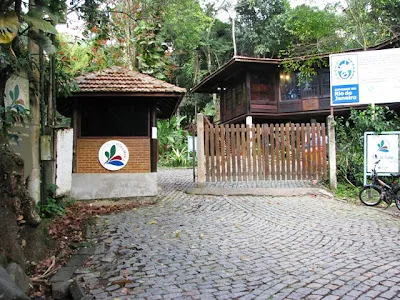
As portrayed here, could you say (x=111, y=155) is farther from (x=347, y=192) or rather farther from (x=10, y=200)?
(x=347, y=192)

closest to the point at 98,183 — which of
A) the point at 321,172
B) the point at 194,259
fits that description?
the point at 194,259

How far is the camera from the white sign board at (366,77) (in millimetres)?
9844

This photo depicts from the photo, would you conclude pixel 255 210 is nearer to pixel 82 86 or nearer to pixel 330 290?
pixel 330 290

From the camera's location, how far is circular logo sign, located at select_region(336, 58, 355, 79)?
10.1m

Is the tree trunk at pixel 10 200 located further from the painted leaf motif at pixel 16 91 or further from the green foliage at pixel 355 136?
the green foliage at pixel 355 136

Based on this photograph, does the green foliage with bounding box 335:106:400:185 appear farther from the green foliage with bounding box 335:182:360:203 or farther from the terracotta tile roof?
the terracotta tile roof

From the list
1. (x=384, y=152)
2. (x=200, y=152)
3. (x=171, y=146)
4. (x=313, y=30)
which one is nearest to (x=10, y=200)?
(x=200, y=152)

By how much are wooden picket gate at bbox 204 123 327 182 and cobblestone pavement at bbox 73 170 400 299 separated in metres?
2.53

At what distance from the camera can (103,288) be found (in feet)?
12.9

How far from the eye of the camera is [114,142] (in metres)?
9.30

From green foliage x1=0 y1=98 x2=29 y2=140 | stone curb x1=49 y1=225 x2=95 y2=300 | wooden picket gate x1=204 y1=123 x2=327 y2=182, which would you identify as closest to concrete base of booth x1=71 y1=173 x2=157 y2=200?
wooden picket gate x1=204 y1=123 x2=327 y2=182

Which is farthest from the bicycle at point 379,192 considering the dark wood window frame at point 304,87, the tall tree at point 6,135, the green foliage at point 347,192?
the dark wood window frame at point 304,87

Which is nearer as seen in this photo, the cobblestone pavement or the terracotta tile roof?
the cobblestone pavement

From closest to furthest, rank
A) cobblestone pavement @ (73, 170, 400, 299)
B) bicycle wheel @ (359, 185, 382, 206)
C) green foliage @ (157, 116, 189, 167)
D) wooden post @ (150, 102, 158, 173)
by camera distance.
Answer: cobblestone pavement @ (73, 170, 400, 299) → bicycle wheel @ (359, 185, 382, 206) → wooden post @ (150, 102, 158, 173) → green foliage @ (157, 116, 189, 167)
